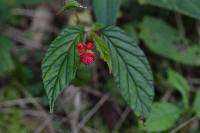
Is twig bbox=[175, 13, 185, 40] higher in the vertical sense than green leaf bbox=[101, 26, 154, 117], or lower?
lower

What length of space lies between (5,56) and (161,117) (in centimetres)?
75

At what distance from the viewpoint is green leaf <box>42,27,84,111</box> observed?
3.54 ft

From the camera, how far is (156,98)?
1879 mm

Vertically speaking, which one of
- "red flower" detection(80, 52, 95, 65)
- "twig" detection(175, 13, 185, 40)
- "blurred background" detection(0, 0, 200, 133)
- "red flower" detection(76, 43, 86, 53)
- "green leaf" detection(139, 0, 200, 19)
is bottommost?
"blurred background" detection(0, 0, 200, 133)

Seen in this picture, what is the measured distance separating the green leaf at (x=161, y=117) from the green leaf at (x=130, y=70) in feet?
1.03

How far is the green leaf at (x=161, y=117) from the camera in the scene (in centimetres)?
149

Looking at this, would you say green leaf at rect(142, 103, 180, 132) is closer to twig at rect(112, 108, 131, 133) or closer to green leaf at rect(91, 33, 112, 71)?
twig at rect(112, 108, 131, 133)

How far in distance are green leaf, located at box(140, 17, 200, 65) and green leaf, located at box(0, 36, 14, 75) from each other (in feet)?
2.00

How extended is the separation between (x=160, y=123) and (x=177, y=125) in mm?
176

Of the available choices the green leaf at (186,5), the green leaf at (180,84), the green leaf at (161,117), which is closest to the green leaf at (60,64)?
the green leaf at (186,5)

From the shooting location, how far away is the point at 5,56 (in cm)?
182

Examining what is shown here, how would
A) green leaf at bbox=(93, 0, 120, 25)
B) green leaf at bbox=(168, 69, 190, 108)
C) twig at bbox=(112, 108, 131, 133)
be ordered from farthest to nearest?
1. twig at bbox=(112, 108, 131, 133)
2. green leaf at bbox=(168, 69, 190, 108)
3. green leaf at bbox=(93, 0, 120, 25)

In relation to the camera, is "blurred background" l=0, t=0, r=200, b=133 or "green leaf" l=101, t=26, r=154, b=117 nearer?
"green leaf" l=101, t=26, r=154, b=117

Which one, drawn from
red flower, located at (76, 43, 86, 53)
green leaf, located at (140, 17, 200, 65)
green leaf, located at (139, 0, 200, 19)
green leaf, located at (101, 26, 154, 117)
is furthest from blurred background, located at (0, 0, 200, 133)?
red flower, located at (76, 43, 86, 53)
